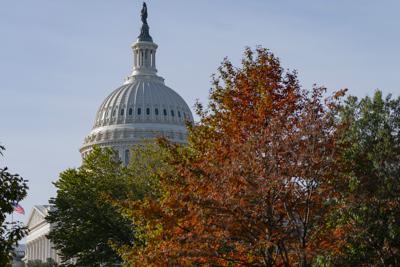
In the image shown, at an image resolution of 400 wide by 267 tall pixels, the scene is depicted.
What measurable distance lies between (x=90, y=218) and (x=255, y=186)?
3475 cm

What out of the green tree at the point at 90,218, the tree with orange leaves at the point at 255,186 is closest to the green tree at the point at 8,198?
the tree with orange leaves at the point at 255,186

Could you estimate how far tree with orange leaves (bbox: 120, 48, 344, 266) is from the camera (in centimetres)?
3328

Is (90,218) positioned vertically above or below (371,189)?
above

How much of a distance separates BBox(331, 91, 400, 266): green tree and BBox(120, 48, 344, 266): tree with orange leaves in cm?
72

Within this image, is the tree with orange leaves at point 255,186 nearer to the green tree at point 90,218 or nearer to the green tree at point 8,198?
the green tree at point 8,198

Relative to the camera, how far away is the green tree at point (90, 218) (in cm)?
6600

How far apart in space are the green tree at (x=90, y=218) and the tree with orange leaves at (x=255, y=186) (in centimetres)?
2839

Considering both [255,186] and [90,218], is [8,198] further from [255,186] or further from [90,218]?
[90,218]

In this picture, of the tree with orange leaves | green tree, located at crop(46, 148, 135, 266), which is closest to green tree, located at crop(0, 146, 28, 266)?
the tree with orange leaves

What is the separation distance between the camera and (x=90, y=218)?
219 ft

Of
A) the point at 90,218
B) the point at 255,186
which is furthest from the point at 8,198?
the point at 90,218

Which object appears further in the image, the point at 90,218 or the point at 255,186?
the point at 90,218

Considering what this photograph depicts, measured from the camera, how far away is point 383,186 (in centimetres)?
3494

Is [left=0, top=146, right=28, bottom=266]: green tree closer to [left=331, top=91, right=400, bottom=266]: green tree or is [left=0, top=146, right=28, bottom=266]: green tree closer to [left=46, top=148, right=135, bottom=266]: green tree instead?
[left=331, top=91, right=400, bottom=266]: green tree
